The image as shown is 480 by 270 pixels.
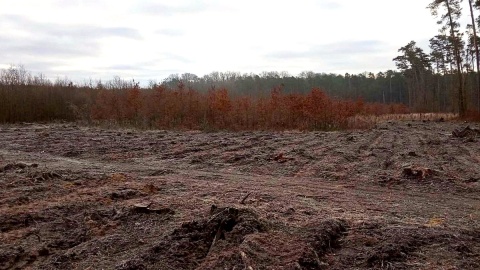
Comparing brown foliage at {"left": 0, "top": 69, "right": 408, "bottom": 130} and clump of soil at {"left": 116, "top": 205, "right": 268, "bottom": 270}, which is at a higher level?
brown foliage at {"left": 0, "top": 69, "right": 408, "bottom": 130}

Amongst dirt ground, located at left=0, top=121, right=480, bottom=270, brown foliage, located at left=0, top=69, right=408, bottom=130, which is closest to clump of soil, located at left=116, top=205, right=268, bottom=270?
dirt ground, located at left=0, top=121, right=480, bottom=270

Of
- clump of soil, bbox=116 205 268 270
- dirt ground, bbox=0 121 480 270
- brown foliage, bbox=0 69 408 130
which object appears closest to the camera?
clump of soil, bbox=116 205 268 270

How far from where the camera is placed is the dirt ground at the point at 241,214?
3682 millimetres

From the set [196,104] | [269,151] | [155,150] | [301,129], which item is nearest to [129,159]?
[155,150]

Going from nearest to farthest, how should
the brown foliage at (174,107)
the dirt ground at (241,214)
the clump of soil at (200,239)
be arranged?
1. the clump of soil at (200,239)
2. the dirt ground at (241,214)
3. the brown foliage at (174,107)

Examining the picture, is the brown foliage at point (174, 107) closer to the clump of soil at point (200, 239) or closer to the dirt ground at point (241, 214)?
the dirt ground at point (241, 214)

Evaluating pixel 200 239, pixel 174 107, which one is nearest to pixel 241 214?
pixel 200 239

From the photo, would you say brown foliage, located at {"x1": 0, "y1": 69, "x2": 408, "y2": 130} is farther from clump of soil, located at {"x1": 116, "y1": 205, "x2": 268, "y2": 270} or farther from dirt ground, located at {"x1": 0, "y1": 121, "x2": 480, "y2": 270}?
clump of soil, located at {"x1": 116, "y1": 205, "x2": 268, "y2": 270}

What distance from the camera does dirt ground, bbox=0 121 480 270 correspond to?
12.1ft

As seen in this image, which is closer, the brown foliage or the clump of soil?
the clump of soil

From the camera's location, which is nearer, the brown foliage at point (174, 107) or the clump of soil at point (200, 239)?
the clump of soil at point (200, 239)

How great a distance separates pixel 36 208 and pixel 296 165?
539 centimetres

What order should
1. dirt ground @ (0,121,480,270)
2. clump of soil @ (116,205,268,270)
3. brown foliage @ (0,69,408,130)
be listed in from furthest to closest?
brown foliage @ (0,69,408,130) → dirt ground @ (0,121,480,270) → clump of soil @ (116,205,268,270)

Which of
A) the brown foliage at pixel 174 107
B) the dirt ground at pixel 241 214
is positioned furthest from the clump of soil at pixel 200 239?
the brown foliage at pixel 174 107
